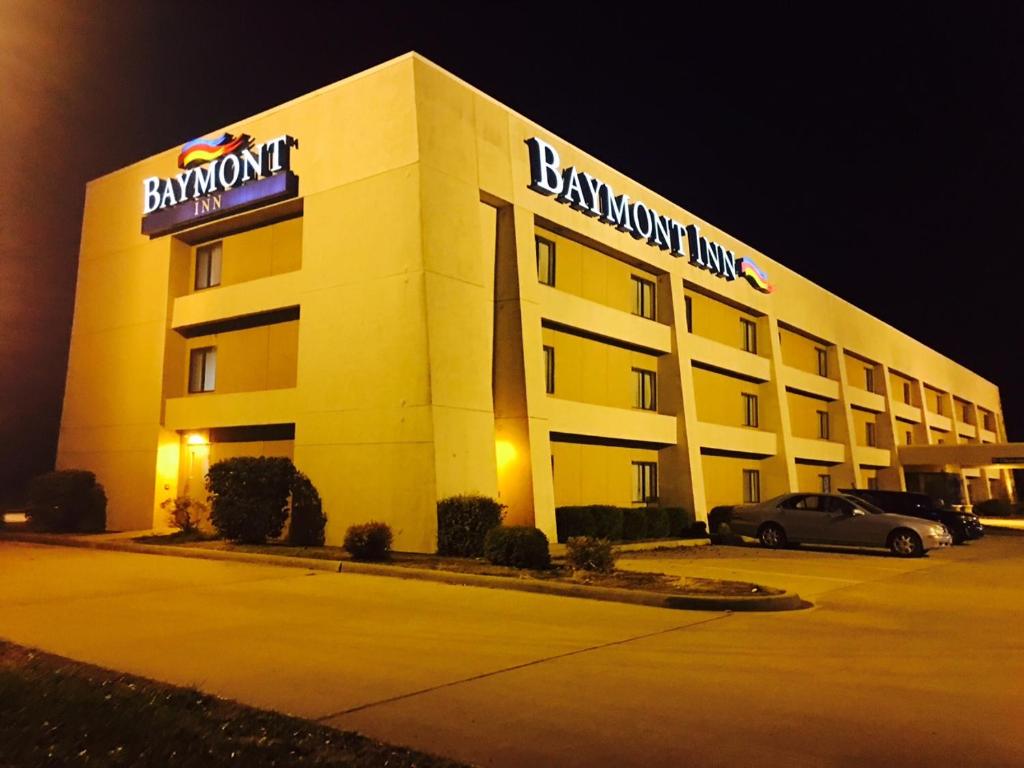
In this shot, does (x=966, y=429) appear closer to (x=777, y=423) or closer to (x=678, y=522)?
(x=777, y=423)

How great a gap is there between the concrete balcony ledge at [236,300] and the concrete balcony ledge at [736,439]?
1387 cm

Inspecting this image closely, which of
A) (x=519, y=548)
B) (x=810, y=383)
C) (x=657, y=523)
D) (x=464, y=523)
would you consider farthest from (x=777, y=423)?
(x=519, y=548)

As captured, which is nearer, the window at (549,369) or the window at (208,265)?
the window at (549,369)

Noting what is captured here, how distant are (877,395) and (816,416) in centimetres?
913

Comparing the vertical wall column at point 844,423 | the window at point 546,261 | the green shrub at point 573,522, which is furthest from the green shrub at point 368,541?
the vertical wall column at point 844,423

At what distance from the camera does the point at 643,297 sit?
1069 inches

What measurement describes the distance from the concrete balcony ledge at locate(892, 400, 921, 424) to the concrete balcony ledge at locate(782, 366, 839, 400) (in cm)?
1096

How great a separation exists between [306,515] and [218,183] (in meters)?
9.73

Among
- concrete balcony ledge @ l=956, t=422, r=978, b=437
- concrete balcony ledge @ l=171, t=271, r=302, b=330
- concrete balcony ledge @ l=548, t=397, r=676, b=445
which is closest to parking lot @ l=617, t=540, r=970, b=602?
concrete balcony ledge @ l=548, t=397, r=676, b=445

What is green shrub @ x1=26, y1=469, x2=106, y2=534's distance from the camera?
74.0 ft

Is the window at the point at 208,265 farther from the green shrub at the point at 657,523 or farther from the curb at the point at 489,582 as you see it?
the green shrub at the point at 657,523

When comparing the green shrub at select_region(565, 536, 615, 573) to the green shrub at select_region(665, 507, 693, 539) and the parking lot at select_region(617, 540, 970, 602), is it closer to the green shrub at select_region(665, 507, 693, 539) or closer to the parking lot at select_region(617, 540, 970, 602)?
the parking lot at select_region(617, 540, 970, 602)

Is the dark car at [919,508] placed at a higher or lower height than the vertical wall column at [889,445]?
lower

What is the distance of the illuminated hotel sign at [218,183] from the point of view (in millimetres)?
21438
